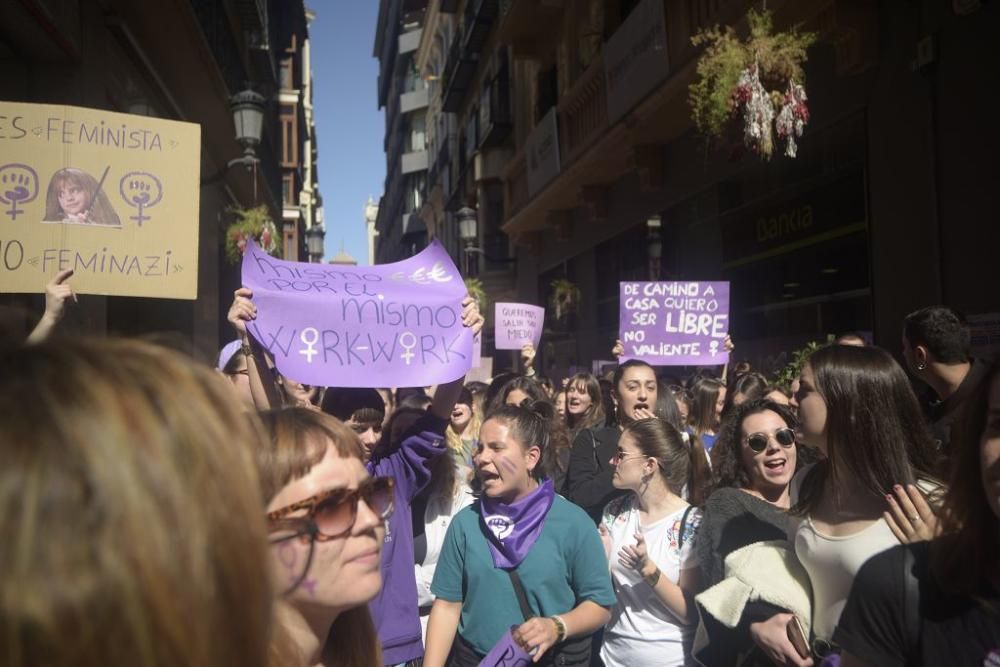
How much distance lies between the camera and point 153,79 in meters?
9.55

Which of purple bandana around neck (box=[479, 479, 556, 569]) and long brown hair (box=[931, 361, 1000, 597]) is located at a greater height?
long brown hair (box=[931, 361, 1000, 597])

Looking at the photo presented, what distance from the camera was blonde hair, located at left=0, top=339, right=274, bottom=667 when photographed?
2.44 ft

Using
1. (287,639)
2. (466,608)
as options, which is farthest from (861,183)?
(287,639)

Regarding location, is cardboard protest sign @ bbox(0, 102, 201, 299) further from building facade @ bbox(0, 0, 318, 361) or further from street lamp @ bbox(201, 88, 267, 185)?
street lamp @ bbox(201, 88, 267, 185)

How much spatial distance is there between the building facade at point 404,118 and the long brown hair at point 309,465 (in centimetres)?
3969

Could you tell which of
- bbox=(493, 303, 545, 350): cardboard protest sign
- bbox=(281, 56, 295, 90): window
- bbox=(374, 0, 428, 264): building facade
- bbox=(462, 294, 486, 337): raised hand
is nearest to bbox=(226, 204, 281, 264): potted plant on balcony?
bbox=(493, 303, 545, 350): cardboard protest sign

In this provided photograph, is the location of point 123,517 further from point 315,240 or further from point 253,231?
point 315,240

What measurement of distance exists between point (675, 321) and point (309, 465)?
609cm

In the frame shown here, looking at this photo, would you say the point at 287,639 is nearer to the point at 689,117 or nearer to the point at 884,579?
the point at 884,579

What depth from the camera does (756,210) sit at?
978 cm

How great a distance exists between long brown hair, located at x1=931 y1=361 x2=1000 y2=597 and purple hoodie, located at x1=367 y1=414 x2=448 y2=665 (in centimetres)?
177

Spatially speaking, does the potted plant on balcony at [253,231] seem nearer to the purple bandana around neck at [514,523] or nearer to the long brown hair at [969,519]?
the purple bandana around neck at [514,523]

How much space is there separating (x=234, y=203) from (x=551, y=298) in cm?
666

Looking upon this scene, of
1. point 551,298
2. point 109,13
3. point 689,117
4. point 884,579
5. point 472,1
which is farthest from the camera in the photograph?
point 472,1
